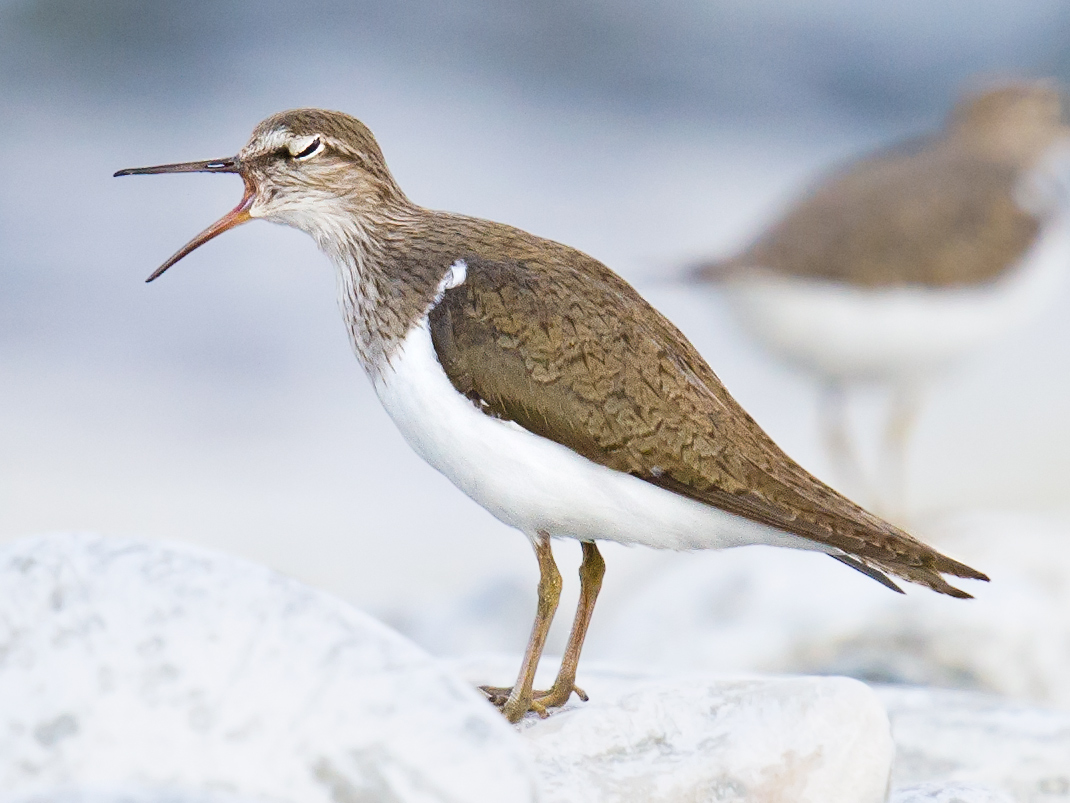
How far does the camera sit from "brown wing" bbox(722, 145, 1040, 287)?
929 cm

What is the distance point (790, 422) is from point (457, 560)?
11.2ft

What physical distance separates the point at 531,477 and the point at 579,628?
2.51ft

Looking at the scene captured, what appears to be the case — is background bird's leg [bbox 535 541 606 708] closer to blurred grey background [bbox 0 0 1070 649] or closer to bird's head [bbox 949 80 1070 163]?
blurred grey background [bbox 0 0 1070 649]

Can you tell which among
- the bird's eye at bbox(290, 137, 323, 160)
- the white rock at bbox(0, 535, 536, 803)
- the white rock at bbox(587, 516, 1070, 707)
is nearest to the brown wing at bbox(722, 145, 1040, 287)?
the white rock at bbox(587, 516, 1070, 707)

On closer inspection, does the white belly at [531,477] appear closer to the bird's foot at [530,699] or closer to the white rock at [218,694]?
the bird's foot at [530,699]

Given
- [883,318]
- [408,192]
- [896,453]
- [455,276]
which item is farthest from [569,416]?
[408,192]

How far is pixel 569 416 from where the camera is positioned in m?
4.26

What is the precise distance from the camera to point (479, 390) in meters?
4.28

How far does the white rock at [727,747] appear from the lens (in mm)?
4020

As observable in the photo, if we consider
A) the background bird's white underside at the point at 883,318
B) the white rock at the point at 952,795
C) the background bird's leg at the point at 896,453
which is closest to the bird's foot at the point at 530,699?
the white rock at the point at 952,795

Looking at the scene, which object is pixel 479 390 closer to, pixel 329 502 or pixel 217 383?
pixel 329 502

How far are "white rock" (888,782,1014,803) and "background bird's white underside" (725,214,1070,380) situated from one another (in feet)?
16.8

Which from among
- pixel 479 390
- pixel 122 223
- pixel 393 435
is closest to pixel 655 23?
pixel 122 223

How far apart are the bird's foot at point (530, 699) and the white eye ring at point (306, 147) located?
1871 millimetres
